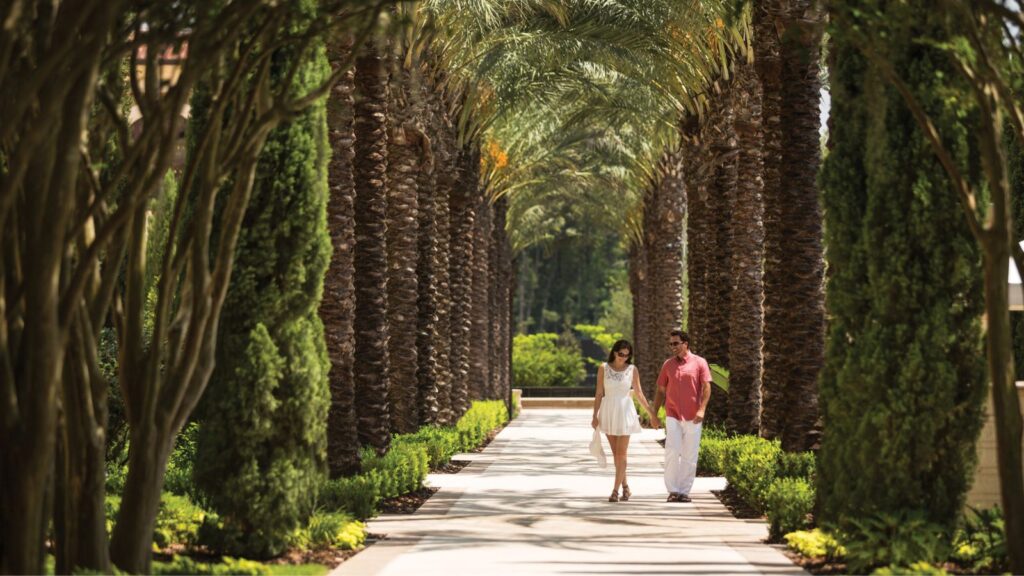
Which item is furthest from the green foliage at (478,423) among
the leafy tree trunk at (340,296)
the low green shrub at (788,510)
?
the low green shrub at (788,510)

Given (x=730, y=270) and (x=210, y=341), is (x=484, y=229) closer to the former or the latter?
(x=730, y=270)

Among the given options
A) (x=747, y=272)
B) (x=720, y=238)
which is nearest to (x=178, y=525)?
(x=747, y=272)

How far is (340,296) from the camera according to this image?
667 inches

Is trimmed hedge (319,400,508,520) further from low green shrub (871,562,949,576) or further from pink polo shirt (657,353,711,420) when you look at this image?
low green shrub (871,562,949,576)

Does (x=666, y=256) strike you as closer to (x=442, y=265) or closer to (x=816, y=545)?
(x=442, y=265)

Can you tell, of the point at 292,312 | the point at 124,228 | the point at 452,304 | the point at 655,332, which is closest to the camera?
the point at 124,228

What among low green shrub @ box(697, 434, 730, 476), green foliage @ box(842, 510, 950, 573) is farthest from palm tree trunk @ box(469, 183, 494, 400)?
green foliage @ box(842, 510, 950, 573)

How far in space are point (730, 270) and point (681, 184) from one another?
19769 mm

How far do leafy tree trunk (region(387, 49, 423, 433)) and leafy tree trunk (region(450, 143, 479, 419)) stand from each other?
309 inches

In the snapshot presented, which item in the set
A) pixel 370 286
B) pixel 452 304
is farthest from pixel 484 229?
pixel 370 286

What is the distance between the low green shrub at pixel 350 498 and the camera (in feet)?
49.6

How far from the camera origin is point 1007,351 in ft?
33.9

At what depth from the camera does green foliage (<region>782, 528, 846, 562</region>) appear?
38.1 ft

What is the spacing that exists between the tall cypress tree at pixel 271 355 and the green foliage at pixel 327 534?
0.88ft
